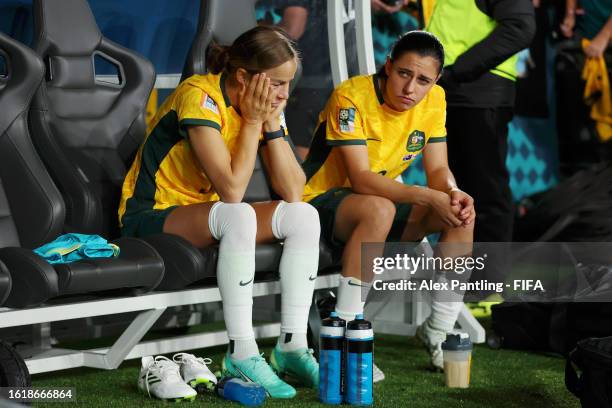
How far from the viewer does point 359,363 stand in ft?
8.39

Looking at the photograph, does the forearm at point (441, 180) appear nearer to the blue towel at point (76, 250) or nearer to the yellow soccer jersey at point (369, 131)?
the yellow soccer jersey at point (369, 131)

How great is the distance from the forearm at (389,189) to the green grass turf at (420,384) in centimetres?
51

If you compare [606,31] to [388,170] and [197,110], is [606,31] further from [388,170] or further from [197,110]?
[197,110]

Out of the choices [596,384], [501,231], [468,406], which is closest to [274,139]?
[468,406]

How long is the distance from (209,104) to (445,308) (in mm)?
942

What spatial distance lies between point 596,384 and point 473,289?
176 centimetres

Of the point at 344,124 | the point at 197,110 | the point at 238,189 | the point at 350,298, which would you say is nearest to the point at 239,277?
the point at 238,189

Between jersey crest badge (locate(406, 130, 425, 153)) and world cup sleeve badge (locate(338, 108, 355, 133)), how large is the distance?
0.70 feet

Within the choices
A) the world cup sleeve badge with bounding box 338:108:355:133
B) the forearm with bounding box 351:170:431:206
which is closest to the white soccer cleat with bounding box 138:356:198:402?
the forearm with bounding box 351:170:431:206

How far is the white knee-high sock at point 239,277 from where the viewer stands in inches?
107

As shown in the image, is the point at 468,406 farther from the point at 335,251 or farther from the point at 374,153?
the point at 374,153

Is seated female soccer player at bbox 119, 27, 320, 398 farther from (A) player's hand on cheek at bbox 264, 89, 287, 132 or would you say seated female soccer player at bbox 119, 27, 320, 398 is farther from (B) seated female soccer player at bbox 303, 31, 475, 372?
(B) seated female soccer player at bbox 303, 31, 475, 372

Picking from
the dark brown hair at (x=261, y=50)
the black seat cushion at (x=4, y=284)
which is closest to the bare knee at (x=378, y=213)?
the dark brown hair at (x=261, y=50)

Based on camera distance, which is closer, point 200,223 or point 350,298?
point 200,223
